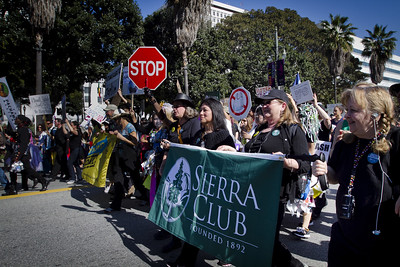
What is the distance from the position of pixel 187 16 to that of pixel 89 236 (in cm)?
1430

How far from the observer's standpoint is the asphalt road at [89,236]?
147 inches

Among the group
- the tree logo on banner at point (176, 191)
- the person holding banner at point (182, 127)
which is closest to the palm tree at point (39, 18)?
the person holding banner at point (182, 127)

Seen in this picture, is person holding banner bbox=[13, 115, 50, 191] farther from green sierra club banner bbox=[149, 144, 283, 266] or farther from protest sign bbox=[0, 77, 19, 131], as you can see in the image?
green sierra club banner bbox=[149, 144, 283, 266]

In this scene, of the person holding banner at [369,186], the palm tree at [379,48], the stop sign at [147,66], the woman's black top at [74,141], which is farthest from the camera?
the palm tree at [379,48]

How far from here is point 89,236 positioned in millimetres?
4547

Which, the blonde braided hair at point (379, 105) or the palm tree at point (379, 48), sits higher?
the palm tree at point (379, 48)

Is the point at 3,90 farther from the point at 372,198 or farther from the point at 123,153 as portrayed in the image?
the point at 372,198

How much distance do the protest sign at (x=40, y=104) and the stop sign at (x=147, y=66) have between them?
636 centimetres

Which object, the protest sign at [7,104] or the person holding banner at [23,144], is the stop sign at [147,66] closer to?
the person holding banner at [23,144]

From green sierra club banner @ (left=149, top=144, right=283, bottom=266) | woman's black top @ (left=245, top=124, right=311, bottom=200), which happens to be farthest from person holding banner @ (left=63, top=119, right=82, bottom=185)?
woman's black top @ (left=245, top=124, right=311, bottom=200)

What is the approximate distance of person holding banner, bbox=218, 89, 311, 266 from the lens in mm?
2584

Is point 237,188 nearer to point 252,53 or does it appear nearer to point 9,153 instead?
point 9,153

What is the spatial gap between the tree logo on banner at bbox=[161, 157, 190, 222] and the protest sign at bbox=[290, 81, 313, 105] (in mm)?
3392

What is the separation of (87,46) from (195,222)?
17421 mm
